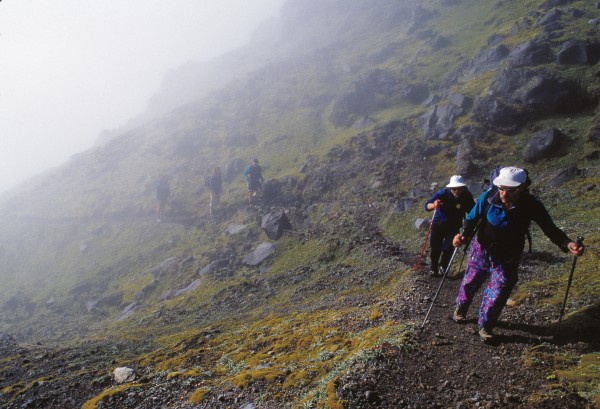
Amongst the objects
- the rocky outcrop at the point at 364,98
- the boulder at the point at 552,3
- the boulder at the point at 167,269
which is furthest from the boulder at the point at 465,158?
the boulder at the point at 552,3

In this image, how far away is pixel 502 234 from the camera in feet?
19.5

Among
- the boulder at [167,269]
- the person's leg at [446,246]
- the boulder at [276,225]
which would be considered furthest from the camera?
the boulder at [167,269]

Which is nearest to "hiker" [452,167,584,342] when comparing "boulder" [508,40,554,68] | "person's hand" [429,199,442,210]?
"person's hand" [429,199,442,210]

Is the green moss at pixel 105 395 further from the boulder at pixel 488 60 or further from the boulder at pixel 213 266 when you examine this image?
the boulder at pixel 488 60

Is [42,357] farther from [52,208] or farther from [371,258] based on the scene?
[52,208]

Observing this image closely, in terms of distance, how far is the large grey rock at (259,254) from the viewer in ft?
63.8

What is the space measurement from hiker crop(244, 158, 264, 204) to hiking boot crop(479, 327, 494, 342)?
22111 mm

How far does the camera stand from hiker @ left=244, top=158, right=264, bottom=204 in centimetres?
2667

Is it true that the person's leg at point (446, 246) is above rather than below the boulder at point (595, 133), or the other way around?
above

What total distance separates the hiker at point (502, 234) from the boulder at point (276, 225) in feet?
49.0

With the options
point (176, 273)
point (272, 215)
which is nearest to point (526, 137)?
point (272, 215)

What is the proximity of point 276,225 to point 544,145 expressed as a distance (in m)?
15.6

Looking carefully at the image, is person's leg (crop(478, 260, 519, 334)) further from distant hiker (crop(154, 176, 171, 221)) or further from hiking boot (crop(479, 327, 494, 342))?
distant hiker (crop(154, 176, 171, 221))

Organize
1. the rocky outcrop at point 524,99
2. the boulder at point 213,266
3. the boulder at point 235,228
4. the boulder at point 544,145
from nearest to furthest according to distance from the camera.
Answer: the boulder at point 544,145, the rocky outcrop at point 524,99, the boulder at point 213,266, the boulder at point 235,228
